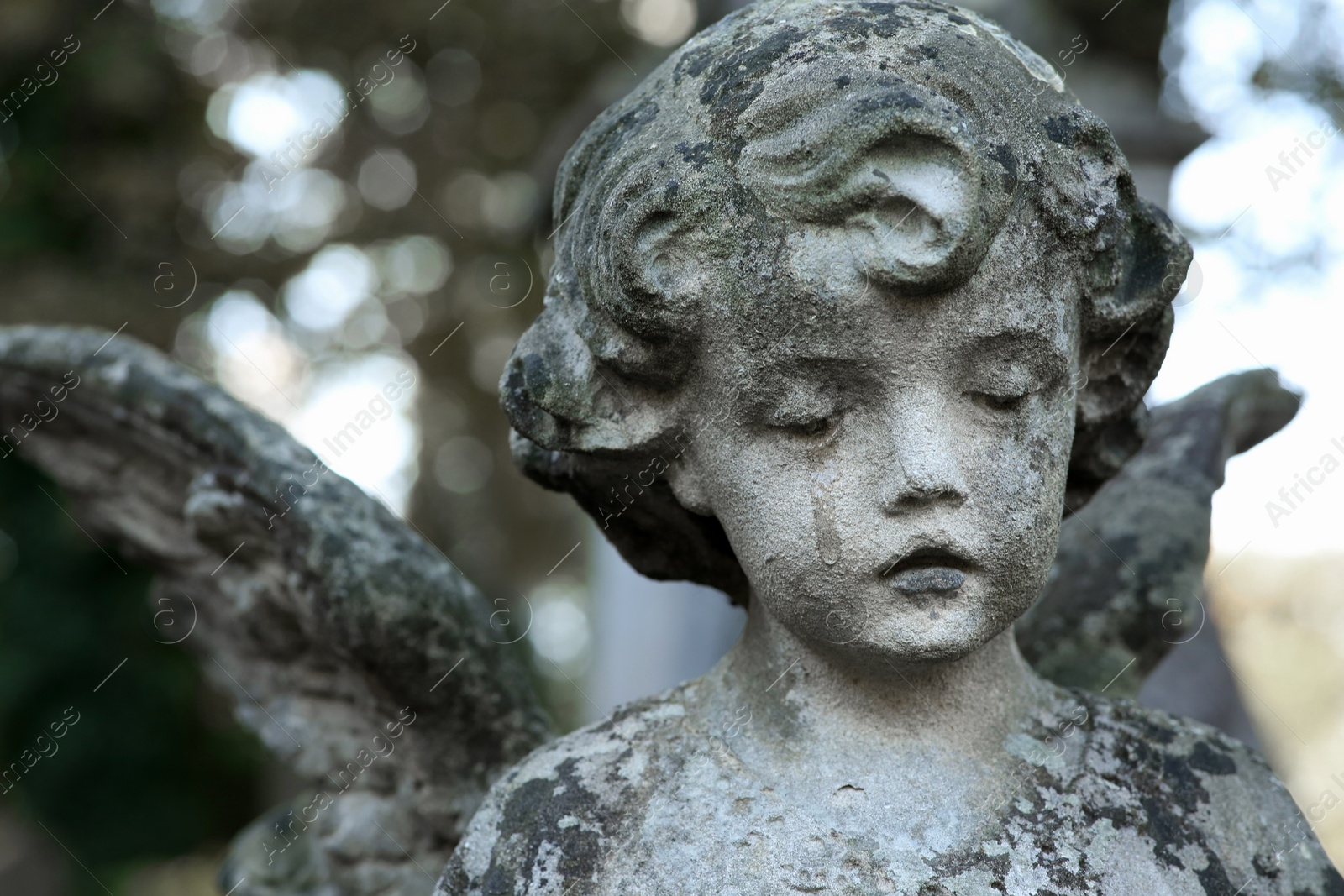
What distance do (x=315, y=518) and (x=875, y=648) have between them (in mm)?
1062

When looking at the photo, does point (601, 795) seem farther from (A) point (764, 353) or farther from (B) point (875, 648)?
(A) point (764, 353)

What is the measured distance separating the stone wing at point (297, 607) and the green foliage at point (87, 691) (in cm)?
423

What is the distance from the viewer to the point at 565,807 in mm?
1754

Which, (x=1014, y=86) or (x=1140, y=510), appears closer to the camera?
(x=1014, y=86)

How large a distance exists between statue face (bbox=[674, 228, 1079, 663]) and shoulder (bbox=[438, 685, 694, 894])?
33 cm

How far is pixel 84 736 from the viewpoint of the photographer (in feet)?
21.1

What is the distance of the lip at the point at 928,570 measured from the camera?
1563mm

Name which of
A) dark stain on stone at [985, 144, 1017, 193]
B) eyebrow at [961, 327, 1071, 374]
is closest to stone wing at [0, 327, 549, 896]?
eyebrow at [961, 327, 1071, 374]

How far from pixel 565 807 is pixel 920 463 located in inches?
26.1

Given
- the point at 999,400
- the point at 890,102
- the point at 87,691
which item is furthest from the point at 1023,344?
the point at 87,691

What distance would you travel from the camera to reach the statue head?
1.53 m

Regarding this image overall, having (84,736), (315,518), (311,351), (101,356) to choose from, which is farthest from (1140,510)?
(311,351)

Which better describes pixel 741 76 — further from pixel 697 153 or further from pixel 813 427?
pixel 813 427

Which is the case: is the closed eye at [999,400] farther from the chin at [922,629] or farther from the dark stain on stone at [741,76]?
the dark stain on stone at [741,76]
